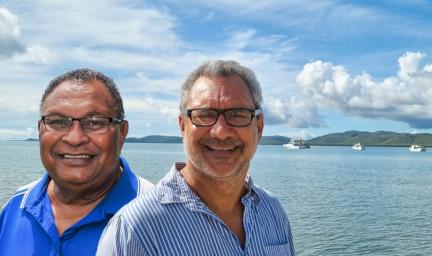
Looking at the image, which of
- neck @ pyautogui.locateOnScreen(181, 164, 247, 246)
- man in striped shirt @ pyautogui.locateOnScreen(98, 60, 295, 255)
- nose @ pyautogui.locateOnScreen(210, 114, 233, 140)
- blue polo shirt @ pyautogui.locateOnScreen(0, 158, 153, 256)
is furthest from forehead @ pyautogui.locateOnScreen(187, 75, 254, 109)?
blue polo shirt @ pyautogui.locateOnScreen(0, 158, 153, 256)

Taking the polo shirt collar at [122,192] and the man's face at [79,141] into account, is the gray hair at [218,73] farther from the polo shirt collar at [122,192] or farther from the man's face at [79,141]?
the polo shirt collar at [122,192]

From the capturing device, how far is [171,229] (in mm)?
3141

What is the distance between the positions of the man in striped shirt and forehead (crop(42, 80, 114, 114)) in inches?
28.5

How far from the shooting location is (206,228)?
10.6ft

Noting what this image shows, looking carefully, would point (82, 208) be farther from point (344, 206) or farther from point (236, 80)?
point (344, 206)

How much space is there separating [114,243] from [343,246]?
83.5 feet

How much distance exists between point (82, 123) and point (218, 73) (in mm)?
1214

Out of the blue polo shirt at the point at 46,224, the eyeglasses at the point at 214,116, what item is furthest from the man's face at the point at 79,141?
the eyeglasses at the point at 214,116

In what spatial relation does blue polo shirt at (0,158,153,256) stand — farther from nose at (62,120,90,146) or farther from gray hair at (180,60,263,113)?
gray hair at (180,60,263,113)

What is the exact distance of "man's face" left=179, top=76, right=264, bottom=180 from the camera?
3436 millimetres

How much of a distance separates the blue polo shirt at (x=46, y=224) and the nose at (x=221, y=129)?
1066 mm

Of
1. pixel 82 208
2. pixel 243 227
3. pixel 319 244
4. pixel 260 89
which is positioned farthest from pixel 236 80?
pixel 319 244

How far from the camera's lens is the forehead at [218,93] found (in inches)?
136

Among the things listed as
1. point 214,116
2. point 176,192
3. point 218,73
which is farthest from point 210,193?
point 218,73
